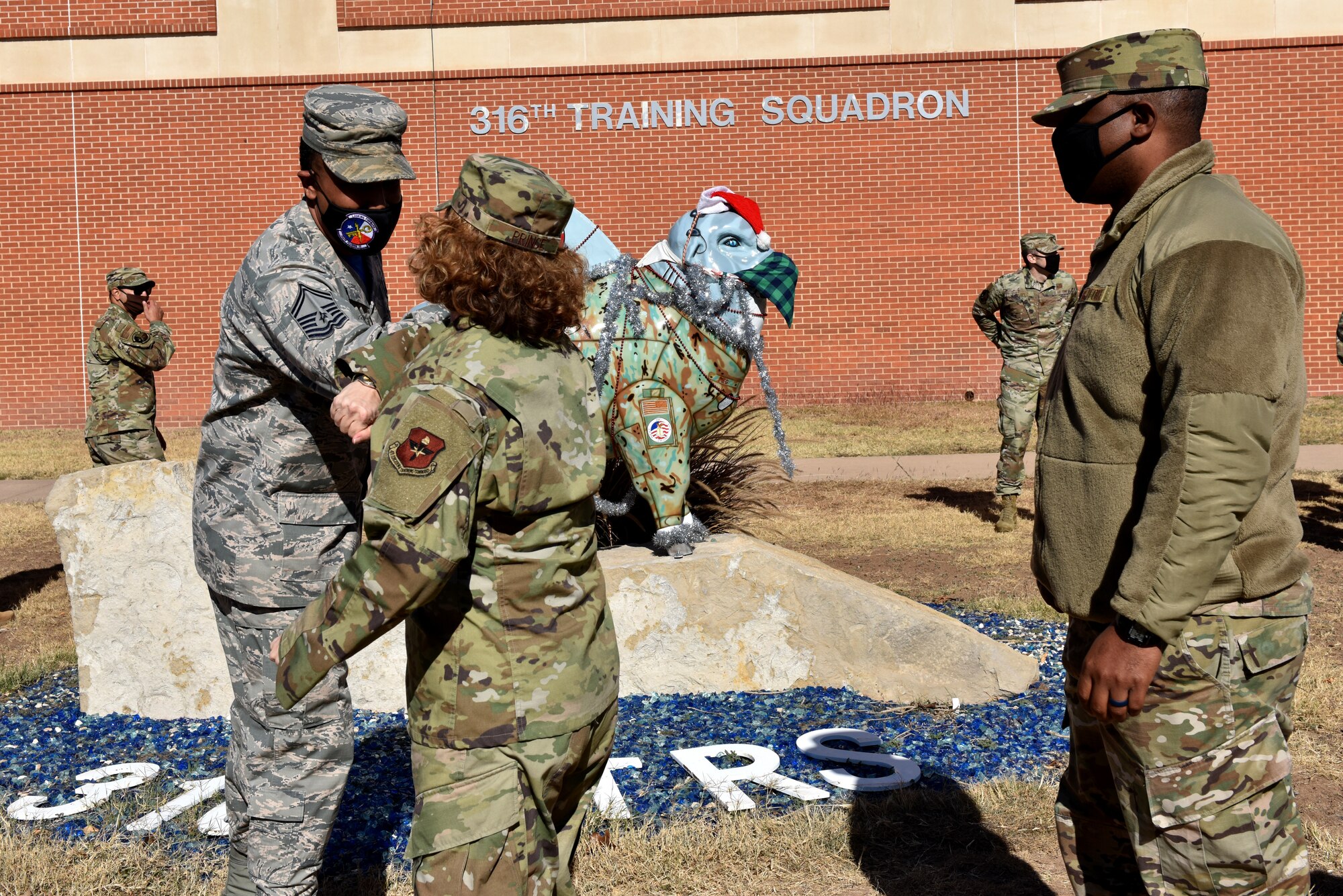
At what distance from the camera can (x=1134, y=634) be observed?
2.32m

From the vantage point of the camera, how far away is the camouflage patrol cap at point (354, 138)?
310 centimetres

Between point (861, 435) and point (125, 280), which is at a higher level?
point (125, 280)

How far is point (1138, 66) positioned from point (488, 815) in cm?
196

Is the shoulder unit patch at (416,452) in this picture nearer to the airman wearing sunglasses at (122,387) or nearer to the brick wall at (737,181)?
the airman wearing sunglasses at (122,387)

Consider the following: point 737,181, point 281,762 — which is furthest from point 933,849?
point 737,181

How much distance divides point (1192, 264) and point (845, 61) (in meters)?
14.9

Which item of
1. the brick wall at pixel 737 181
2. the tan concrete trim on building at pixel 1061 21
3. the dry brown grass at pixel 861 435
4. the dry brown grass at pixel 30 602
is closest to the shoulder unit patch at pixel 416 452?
the dry brown grass at pixel 30 602

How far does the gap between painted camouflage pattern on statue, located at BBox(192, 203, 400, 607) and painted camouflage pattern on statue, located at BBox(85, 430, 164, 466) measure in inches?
268

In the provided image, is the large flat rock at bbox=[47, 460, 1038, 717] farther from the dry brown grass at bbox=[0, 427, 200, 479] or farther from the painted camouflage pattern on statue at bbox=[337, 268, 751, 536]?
the dry brown grass at bbox=[0, 427, 200, 479]

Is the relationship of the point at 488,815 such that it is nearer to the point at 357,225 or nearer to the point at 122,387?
the point at 357,225

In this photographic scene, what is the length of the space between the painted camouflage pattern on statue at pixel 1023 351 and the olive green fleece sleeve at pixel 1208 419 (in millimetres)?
8033

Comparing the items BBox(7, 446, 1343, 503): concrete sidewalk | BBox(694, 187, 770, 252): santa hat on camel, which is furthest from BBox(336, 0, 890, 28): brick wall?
BBox(694, 187, 770, 252): santa hat on camel

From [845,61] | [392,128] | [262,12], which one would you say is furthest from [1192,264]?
[262,12]

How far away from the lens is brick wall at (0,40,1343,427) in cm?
1636
